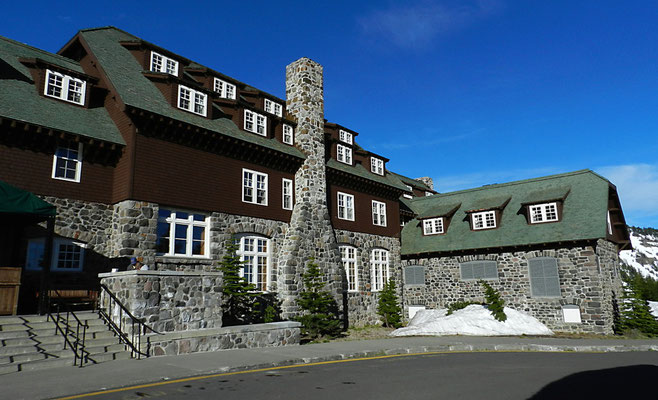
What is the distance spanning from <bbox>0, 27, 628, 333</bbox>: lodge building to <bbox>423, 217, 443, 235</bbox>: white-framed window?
10 centimetres

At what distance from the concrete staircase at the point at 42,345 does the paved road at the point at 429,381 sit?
11.3 ft

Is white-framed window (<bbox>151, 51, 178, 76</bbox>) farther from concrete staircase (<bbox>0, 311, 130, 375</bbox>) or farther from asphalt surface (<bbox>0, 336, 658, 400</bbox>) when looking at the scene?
asphalt surface (<bbox>0, 336, 658, 400</bbox>)

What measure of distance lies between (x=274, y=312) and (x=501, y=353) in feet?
31.5

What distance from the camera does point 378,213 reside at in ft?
95.1

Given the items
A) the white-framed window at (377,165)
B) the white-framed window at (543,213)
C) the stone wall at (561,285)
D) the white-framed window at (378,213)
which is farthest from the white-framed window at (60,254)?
the white-framed window at (543,213)

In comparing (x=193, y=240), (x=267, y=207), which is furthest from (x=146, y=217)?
(x=267, y=207)

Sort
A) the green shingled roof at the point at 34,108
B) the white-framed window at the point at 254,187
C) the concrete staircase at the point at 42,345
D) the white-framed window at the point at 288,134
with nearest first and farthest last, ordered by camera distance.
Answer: the concrete staircase at the point at 42,345 → the green shingled roof at the point at 34,108 → the white-framed window at the point at 254,187 → the white-framed window at the point at 288,134

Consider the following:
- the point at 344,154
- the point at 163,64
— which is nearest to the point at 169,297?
the point at 163,64

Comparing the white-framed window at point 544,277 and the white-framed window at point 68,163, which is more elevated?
the white-framed window at point 68,163

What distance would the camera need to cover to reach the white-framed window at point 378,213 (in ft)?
94.0

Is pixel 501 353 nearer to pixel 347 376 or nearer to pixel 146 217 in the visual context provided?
pixel 347 376

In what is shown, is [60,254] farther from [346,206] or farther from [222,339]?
[346,206]

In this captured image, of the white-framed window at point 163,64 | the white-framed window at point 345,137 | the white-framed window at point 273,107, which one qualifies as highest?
the white-framed window at point 163,64

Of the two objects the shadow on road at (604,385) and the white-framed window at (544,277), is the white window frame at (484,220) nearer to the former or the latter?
the white-framed window at (544,277)
